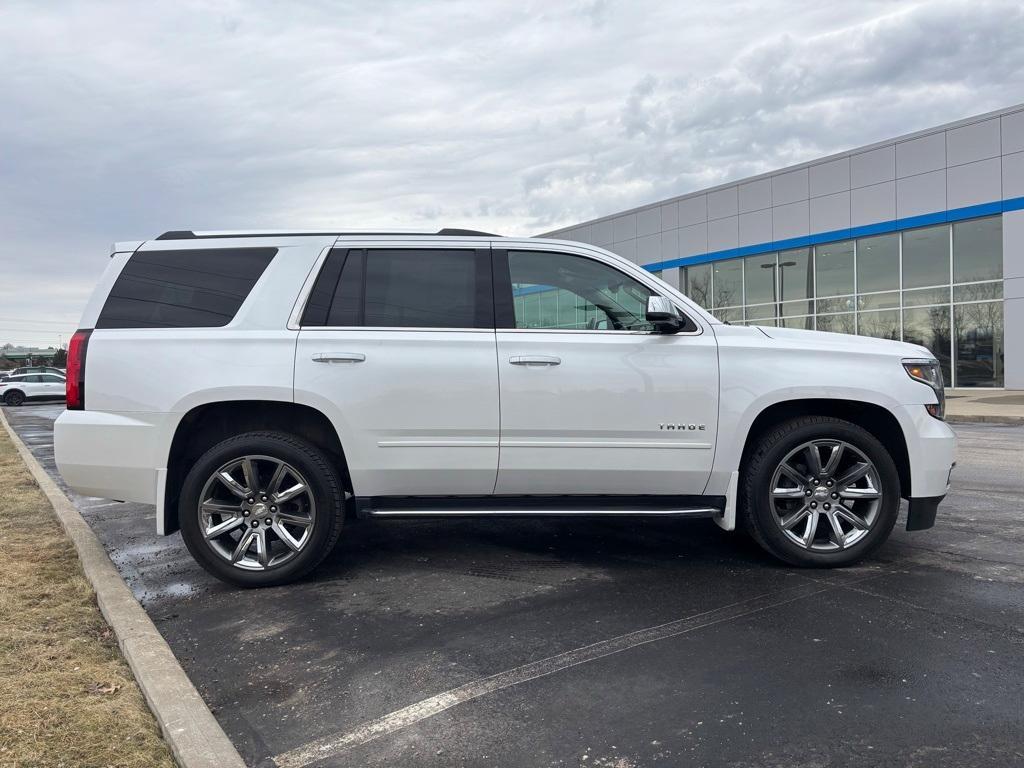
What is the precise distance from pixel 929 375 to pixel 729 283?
26.7 meters

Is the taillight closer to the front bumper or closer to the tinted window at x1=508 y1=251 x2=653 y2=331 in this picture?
the tinted window at x1=508 y1=251 x2=653 y2=331

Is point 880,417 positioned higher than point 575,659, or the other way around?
point 880,417

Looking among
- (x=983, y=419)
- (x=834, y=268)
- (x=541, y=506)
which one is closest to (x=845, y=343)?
(x=541, y=506)

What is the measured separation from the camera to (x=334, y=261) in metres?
4.79

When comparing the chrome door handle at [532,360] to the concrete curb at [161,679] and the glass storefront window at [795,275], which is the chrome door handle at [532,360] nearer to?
the concrete curb at [161,679]

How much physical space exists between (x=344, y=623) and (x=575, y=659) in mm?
1240

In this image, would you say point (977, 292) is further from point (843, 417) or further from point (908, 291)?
point (843, 417)

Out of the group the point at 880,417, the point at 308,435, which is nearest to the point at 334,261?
the point at 308,435

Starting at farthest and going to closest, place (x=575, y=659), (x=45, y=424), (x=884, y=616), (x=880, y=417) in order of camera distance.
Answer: (x=45, y=424), (x=880, y=417), (x=884, y=616), (x=575, y=659)

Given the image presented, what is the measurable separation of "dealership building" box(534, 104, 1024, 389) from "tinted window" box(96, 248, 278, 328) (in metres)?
23.1

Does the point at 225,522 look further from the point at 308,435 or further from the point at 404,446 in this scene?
the point at 404,446

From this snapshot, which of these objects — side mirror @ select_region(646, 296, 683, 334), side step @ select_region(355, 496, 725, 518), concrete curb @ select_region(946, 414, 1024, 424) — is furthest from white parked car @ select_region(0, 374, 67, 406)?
side mirror @ select_region(646, 296, 683, 334)

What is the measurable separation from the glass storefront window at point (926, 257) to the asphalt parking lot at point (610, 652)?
68.3 ft

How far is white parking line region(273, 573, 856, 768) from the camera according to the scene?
278 centimetres
